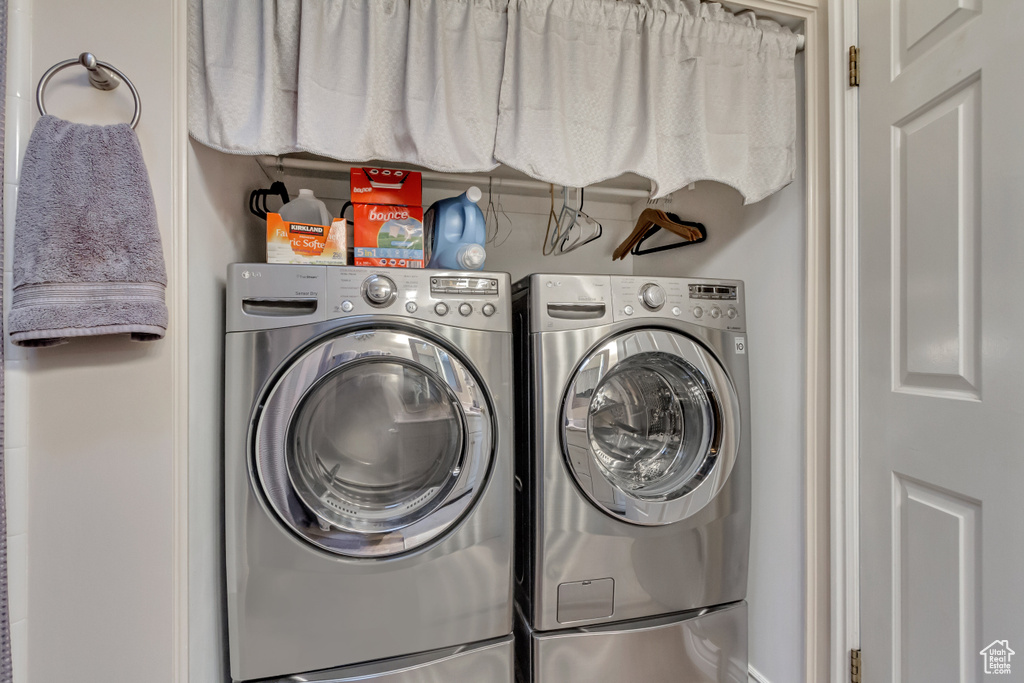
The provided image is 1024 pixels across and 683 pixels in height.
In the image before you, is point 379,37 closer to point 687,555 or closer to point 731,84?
point 731,84

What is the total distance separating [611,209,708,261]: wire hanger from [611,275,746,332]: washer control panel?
0.28 metres

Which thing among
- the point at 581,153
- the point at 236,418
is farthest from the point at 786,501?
the point at 236,418

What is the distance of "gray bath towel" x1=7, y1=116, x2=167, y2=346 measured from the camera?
2.50ft

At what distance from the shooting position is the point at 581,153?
1.23 m

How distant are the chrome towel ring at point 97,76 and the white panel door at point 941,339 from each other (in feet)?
5.48

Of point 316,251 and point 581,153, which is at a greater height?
point 581,153

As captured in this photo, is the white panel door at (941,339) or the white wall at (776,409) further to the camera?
the white wall at (776,409)

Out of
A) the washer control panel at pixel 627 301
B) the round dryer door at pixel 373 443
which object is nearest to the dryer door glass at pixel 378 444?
the round dryer door at pixel 373 443

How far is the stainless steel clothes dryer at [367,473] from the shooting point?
39.9 inches

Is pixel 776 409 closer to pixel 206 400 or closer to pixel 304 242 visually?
pixel 304 242

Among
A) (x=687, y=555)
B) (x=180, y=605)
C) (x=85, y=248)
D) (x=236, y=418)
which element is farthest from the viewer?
(x=687, y=555)

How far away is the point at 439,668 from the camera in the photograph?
1105 mm

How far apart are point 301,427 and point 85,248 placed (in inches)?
20.7

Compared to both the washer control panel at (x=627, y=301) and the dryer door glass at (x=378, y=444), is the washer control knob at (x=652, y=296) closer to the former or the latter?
the washer control panel at (x=627, y=301)
